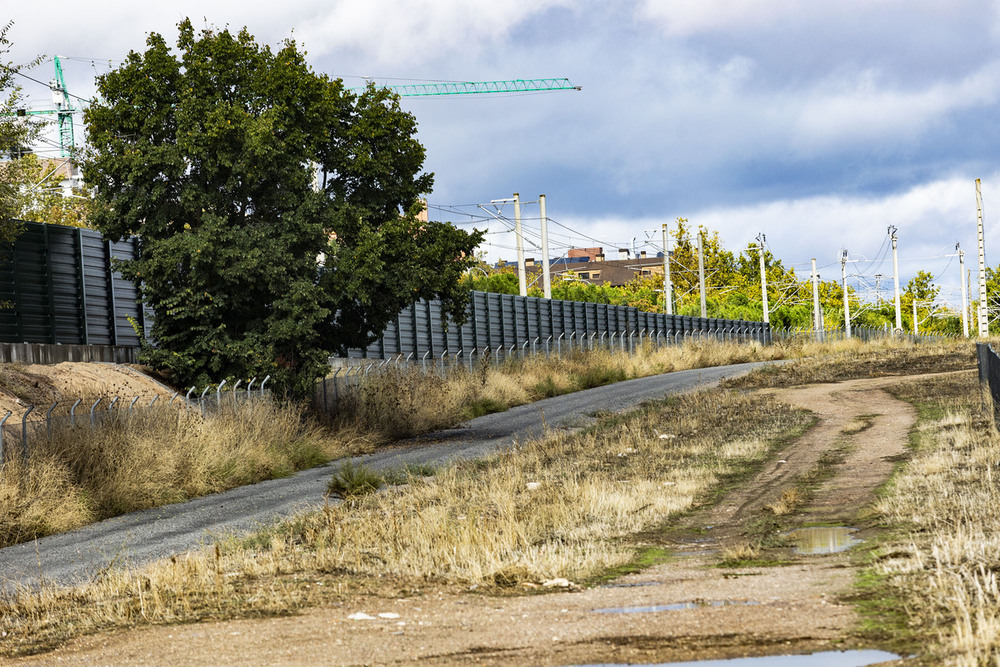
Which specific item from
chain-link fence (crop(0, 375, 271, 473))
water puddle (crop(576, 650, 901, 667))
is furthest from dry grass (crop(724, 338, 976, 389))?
water puddle (crop(576, 650, 901, 667))

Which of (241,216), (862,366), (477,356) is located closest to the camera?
(241,216)

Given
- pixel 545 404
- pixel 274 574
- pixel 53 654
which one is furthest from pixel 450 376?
pixel 53 654

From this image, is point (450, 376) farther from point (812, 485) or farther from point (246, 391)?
point (812, 485)

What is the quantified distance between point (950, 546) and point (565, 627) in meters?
3.59

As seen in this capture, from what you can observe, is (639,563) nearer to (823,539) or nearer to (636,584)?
(636,584)

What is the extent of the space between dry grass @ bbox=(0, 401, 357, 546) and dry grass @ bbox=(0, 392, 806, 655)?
3.60m

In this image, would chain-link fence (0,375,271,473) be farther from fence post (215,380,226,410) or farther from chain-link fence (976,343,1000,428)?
chain-link fence (976,343,1000,428)

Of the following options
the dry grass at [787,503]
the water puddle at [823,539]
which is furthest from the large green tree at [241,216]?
the water puddle at [823,539]

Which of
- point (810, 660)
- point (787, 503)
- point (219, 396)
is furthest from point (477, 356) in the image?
point (810, 660)

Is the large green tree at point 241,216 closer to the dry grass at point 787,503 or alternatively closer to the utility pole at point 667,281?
the dry grass at point 787,503

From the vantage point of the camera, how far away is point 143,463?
16.6 m

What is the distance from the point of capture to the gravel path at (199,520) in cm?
1171

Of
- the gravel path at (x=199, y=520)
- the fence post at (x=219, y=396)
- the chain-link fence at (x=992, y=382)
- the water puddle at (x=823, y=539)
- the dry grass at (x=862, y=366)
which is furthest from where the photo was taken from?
the dry grass at (x=862, y=366)

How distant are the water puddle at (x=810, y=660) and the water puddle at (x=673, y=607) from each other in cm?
141
